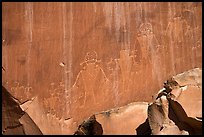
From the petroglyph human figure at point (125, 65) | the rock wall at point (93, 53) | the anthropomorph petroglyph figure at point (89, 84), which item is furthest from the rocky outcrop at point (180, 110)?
the anthropomorph petroglyph figure at point (89, 84)

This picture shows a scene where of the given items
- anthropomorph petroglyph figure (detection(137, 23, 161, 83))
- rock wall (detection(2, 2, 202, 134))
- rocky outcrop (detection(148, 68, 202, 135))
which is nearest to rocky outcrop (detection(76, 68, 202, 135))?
rocky outcrop (detection(148, 68, 202, 135))

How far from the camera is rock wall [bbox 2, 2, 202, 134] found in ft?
23.9

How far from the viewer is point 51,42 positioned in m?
7.71

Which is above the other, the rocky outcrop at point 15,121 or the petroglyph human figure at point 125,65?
the petroglyph human figure at point 125,65

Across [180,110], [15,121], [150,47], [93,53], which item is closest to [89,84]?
[93,53]

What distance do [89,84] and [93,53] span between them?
536 millimetres

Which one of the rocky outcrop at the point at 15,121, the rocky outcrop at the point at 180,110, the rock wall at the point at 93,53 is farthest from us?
the rock wall at the point at 93,53

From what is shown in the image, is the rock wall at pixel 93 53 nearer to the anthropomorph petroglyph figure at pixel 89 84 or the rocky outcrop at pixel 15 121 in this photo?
the anthropomorph petroglyph figure at pixel 89 84

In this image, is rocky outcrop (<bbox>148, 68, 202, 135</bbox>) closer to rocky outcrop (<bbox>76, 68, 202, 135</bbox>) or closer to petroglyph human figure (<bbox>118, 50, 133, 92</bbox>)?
rocky outcrop (<bbox>76, 68, 202, 135</bbox>)

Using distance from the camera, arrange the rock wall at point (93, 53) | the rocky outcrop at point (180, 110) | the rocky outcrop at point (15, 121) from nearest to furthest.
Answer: the rocky outcrop at point (180, 110) → the rocky outcrop at point (15, 121) → the rock wall at point (93, 53)

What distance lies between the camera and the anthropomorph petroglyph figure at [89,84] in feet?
24.1

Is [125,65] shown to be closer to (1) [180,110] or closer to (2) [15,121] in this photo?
(1) [180,110]

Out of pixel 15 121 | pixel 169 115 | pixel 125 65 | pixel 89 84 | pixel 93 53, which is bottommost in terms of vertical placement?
pixel 15 121

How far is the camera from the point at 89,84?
7395mm
